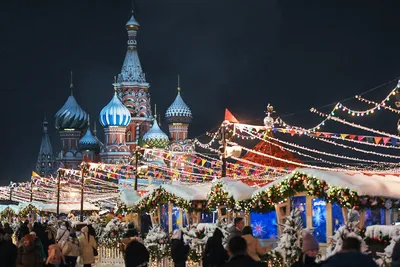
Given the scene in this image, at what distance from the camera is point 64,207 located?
50.3 metres

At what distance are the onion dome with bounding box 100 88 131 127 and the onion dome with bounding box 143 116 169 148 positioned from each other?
307 cm

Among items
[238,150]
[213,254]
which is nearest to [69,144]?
[238,150]

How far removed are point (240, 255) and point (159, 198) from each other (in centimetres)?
1792

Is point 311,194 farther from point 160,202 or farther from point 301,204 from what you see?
Answer: point 160,202

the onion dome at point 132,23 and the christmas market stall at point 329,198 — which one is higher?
the onion dome at point 132,23

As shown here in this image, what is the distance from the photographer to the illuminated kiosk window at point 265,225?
71.7 feet

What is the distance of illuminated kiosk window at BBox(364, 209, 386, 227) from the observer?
19062 millimetres

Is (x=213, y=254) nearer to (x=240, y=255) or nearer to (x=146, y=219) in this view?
(x=240, y=255)

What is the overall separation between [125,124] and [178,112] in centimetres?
806

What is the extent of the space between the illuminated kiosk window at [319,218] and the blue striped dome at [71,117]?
3901 inches

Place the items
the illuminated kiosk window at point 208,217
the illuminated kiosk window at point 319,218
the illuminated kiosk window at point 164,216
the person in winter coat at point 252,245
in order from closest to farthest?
the person in winter coat at point 252,245 < the illuminated kiosk window at point 319,218 < the illuminated kiosk window at point 208,217 < the illuminated kiosk window at point 164,216

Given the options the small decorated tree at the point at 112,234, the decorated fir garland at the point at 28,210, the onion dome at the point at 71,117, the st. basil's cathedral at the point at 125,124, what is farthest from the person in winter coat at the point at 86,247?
the onion dome at the point at 71,117

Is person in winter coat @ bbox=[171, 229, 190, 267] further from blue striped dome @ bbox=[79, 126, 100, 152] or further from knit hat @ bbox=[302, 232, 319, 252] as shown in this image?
blue striped dome @ bbox=[79, 126, 100, 152]

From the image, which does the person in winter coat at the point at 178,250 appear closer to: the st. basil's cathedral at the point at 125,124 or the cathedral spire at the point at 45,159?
the st. basil's cathedral at the point at 125,124
